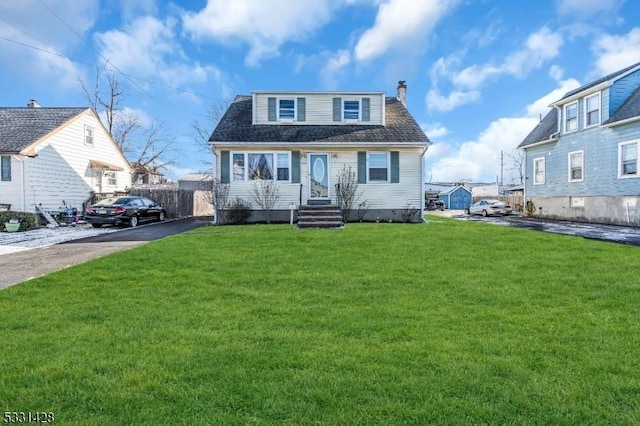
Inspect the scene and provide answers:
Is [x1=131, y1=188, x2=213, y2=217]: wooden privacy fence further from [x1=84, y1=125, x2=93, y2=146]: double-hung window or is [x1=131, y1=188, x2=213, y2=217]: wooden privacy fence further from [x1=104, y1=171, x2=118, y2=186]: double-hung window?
[x1=84, y1=125, x2=93, y2=146]: double-hung window

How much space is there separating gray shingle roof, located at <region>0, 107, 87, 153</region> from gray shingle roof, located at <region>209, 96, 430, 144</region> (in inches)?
354

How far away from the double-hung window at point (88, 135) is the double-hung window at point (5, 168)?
5.11 m

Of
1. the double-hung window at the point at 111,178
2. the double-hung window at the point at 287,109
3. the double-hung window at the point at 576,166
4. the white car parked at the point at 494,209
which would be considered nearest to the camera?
the double-hung window at the point at 287,109

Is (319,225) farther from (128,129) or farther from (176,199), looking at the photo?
(128,129)

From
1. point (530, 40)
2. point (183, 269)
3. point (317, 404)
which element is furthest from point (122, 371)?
point (530, 40)

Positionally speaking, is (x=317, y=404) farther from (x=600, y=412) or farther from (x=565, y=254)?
(x=565, y=254)

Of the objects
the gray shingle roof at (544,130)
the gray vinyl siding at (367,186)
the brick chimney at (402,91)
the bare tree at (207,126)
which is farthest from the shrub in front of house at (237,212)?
the bare tree at (207,126)

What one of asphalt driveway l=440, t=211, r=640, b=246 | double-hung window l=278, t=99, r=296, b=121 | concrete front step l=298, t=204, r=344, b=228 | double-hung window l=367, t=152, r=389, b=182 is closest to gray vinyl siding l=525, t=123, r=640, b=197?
asphalt driveway l=440, t=211, r=640, b=246

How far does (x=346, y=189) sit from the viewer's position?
17828 mm

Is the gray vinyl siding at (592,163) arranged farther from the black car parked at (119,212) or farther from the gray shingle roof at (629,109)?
the black car parked at (119,212)

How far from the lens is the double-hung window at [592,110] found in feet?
66.8

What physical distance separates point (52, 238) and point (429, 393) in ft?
48.9

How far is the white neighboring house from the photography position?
712 inches

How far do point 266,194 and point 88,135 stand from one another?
13.0m
